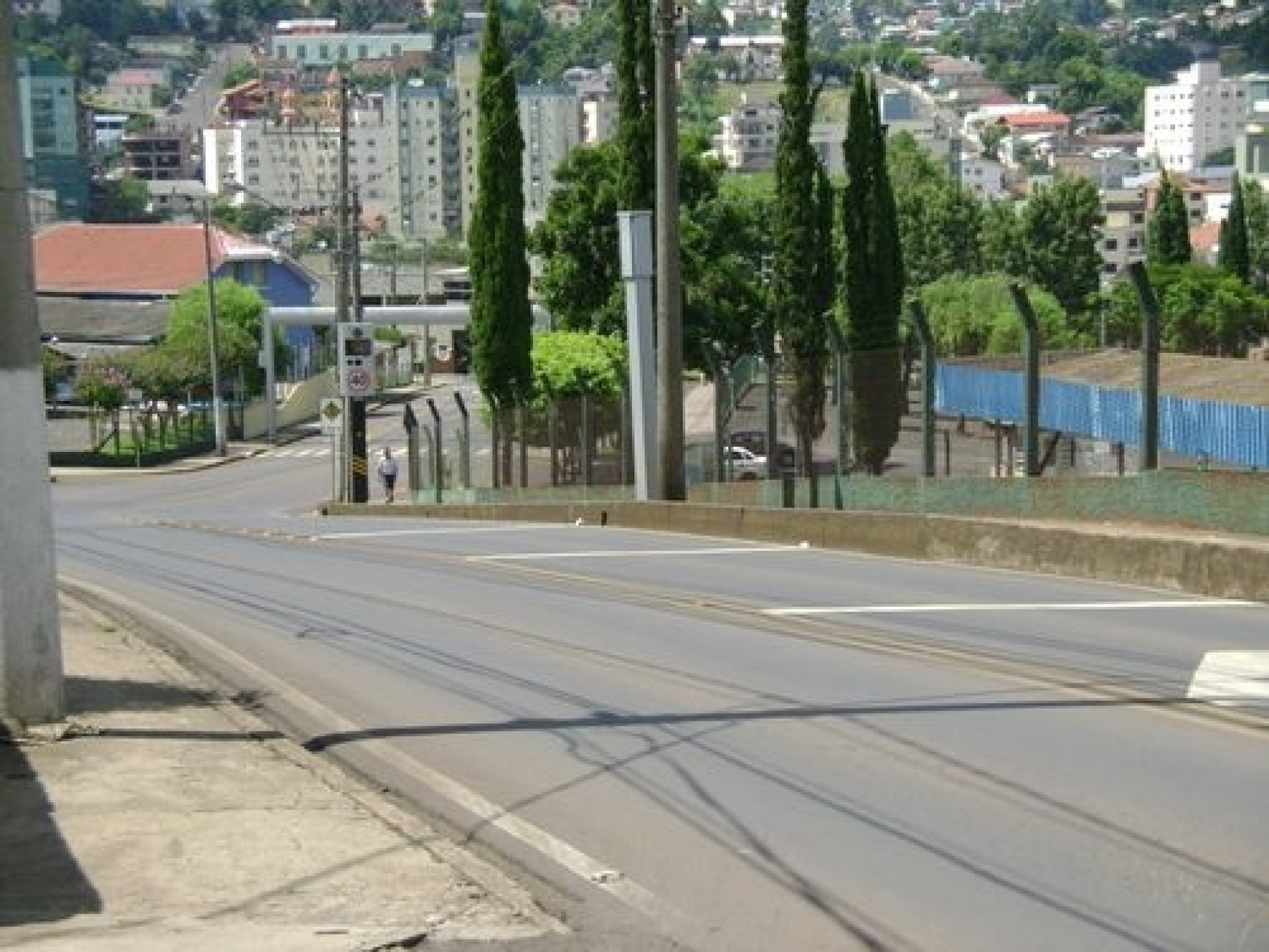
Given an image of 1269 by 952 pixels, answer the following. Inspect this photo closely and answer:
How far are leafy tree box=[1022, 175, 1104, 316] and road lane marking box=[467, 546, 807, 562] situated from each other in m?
74.6

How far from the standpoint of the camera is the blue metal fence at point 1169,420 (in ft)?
67.5

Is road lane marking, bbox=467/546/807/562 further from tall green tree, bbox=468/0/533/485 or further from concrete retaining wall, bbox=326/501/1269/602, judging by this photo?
tall green tree, bbox=468/0/533/485

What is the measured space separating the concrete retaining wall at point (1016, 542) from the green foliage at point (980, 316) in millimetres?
45665

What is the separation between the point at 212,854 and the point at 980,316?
241 ft

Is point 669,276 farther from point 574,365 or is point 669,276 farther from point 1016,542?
point 574,365

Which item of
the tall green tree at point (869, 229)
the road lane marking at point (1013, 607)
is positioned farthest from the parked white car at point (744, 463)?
the tall green tree at point (869, 229)

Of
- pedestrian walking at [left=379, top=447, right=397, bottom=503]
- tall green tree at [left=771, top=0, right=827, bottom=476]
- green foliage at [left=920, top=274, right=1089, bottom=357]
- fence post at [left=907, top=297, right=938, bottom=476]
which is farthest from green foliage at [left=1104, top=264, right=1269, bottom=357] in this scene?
fence post at [left=907, top=297, right=938, bottom=476]

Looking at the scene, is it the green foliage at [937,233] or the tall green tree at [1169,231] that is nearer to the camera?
the tall green tree at [1169,231]

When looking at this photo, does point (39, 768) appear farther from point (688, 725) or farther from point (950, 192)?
point (950, 192)

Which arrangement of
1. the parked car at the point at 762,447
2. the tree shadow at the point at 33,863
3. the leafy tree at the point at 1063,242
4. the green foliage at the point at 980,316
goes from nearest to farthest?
the tree shadow at the point at 33,863 < the parked car at the point at 762,447 < the green foliage at the point at 980,316 < the leafy tree at the point at 1063,242

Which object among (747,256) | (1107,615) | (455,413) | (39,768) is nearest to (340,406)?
(747,256)

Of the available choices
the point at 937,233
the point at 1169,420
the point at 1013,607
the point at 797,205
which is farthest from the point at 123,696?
the point at 937,233

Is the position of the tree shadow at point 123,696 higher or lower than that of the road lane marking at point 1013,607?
higher

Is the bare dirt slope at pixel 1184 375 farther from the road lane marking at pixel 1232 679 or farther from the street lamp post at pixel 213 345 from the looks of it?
the street lamp post at pixel 213 345
